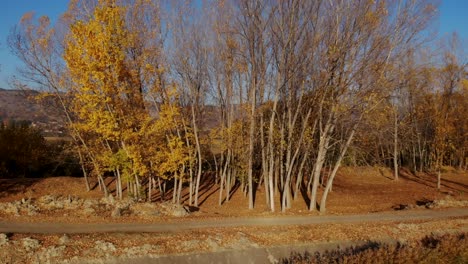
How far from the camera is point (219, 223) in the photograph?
1496 cm

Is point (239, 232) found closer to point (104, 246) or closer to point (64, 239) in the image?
point (104, 246)

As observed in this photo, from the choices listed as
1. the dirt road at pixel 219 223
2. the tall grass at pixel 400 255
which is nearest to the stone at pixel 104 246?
the dirt road at pixel 219 223

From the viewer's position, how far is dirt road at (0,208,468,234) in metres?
12.2

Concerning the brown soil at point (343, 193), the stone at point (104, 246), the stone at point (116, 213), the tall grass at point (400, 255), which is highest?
the stone at point (116, 213)

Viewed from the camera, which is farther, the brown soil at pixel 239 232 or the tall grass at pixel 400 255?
the brown soil at pixel 239 232

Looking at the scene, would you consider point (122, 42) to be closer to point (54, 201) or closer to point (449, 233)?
point (54, 201)

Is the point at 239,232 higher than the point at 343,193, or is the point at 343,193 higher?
the point at 239,232

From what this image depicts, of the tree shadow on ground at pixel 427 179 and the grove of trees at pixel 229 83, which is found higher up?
the grove of trees at pixel 229 83

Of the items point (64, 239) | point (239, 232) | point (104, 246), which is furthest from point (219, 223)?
point (64, 239)

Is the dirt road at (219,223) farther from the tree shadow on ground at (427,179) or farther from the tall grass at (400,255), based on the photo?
the tree shadow on ground at (427,179)

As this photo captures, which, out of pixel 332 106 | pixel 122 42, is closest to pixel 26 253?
pixel 122 42

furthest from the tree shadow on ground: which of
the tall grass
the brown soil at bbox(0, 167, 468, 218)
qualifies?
the tall grass

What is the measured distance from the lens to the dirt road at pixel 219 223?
12.2 meters

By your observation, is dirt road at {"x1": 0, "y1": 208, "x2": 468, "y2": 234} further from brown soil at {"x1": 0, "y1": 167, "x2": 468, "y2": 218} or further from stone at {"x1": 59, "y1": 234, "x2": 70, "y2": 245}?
brown soil at {"x1": 0, "y1": 167, "x2": 468, "y2": 218}
